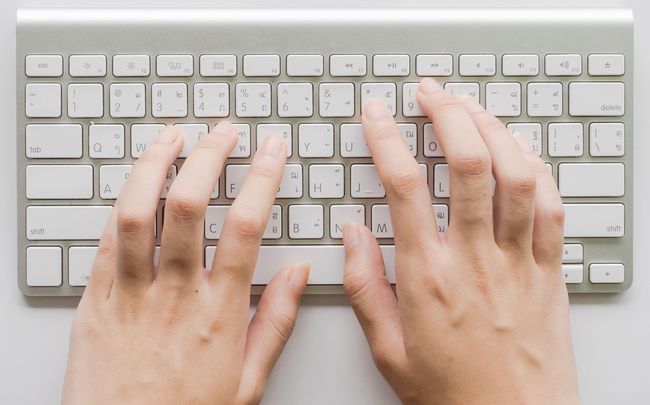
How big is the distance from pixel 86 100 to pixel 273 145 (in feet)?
0.65

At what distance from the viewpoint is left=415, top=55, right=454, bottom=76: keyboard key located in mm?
586

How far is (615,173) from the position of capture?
1.95 feet

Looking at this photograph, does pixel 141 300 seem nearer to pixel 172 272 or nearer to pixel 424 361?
pixel 172 272

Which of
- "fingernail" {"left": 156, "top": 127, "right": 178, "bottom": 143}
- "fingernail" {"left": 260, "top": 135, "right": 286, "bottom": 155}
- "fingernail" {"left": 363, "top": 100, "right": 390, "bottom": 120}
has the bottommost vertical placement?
"fingernail" {"left": 260, "top": 135, "right": 286, "bottom": 155}

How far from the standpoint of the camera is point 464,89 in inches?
23.2

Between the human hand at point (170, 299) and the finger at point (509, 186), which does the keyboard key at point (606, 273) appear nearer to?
the finger at point (509, 186)

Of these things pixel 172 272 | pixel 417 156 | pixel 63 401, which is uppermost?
pixel 417 156

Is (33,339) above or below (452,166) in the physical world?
below

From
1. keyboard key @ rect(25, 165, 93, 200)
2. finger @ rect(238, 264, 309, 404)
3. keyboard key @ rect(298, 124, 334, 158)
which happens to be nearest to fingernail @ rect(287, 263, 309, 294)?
finger @ rect(238, 264, 309, 404)

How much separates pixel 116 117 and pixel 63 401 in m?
0.28

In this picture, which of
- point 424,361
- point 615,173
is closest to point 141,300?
point 424,361

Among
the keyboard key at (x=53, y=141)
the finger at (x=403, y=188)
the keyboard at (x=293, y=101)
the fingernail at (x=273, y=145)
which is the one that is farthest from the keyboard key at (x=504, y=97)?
the keyboard key at (x=53, y=141)

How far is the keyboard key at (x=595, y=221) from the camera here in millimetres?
594

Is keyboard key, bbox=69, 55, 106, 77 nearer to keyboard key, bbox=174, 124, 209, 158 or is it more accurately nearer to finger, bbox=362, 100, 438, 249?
keyboard key, bbox=174, 124, 209, 158
